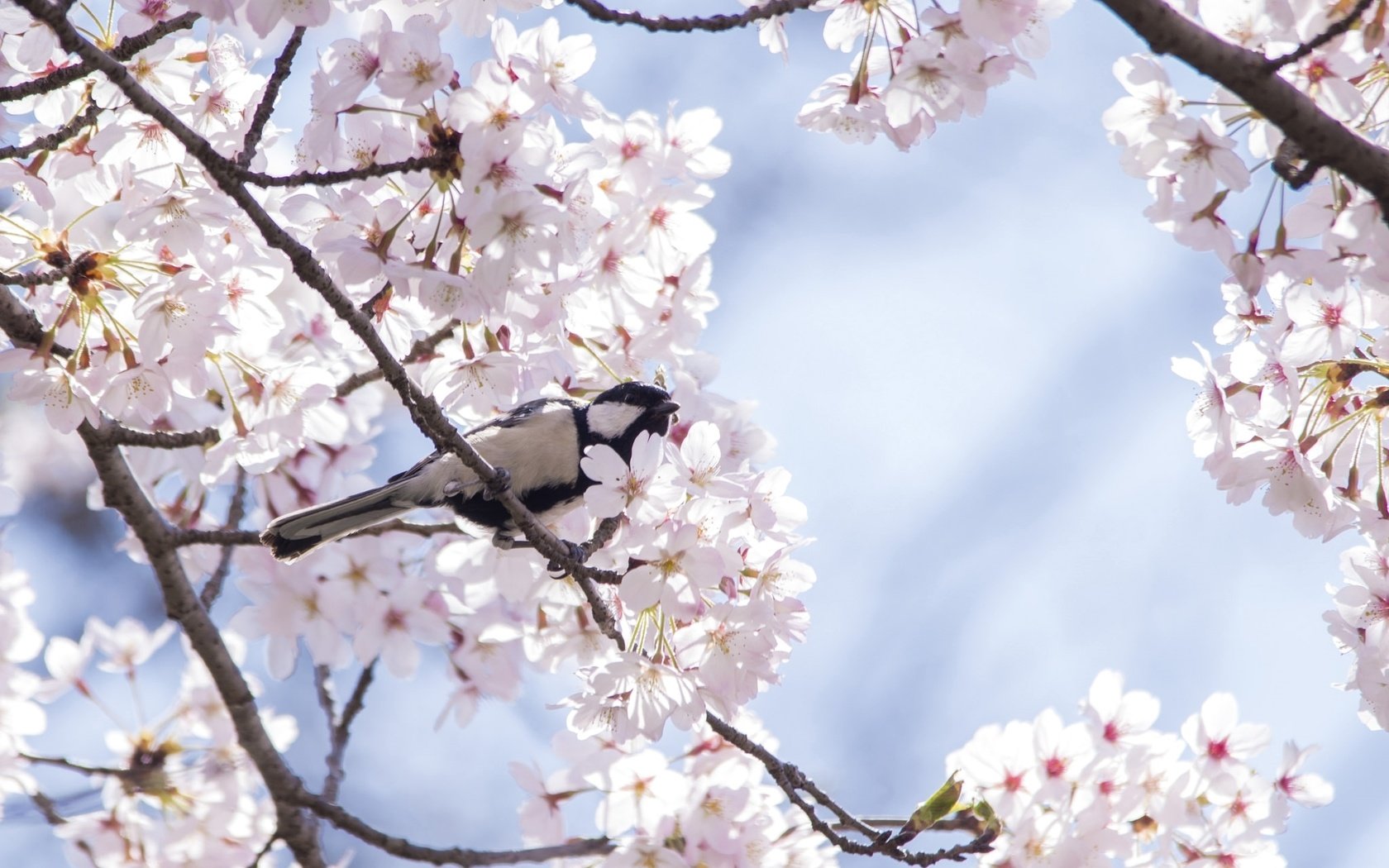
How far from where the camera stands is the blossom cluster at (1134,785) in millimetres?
3008

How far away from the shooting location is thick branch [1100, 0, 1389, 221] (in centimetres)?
183

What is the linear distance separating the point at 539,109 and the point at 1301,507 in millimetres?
1802

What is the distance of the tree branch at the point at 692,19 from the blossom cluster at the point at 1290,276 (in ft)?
2.13

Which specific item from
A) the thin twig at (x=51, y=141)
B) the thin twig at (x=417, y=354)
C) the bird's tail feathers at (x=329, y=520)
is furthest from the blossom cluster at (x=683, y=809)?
the thin twig at (x=51, y=141)

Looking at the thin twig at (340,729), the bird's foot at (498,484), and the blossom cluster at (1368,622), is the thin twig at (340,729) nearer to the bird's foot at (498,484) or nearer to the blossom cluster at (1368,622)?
the bird's foot at (498,484)

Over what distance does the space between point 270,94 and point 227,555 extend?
196cm

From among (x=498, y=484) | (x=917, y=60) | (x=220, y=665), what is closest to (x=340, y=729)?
(x=220, y=665)

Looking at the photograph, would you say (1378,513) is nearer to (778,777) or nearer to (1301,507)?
(1301,507)

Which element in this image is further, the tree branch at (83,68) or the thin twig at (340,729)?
the thin twig at (340,729)

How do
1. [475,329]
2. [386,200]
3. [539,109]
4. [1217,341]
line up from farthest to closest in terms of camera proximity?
[475,329], [1217,341], [386,200], [539,109]

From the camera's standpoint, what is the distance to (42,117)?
275cm

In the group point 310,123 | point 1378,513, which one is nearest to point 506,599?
point 310,123

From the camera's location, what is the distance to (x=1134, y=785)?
3107 mm

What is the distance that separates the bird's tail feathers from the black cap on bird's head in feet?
2.00
